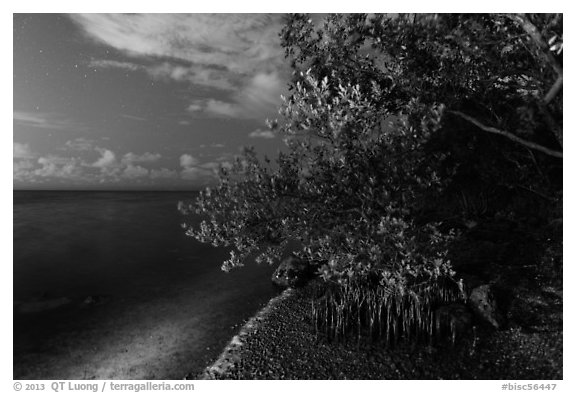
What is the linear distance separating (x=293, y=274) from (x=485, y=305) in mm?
11036

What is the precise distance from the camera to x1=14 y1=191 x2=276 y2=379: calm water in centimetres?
1519

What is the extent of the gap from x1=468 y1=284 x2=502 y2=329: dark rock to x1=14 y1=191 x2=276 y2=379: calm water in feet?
35.8

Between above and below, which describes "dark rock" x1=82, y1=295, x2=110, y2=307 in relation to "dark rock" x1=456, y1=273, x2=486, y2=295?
below

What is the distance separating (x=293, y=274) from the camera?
22.4 meters

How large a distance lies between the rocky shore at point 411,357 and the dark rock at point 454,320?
32cm

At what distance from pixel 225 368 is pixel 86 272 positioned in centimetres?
2404

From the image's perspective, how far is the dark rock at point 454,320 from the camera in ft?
44.1

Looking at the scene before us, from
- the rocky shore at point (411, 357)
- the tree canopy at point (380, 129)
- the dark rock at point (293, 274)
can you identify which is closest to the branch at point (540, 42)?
the tree canopy at point (380, 129)

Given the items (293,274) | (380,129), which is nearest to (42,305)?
(293,274)

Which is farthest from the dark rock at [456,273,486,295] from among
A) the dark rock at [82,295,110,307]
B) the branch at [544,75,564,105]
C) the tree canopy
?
the dark rock at [82,295,110,307]

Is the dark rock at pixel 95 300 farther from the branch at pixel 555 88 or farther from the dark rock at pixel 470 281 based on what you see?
the branch at pixel 555 88

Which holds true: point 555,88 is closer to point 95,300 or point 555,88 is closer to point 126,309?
point 126,309

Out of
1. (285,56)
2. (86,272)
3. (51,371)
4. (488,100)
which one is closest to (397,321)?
(488,100)

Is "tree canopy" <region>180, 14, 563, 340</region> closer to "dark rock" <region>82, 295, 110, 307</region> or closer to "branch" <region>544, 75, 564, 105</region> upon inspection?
"branch" <region>544, 75, 564, 105</region>
